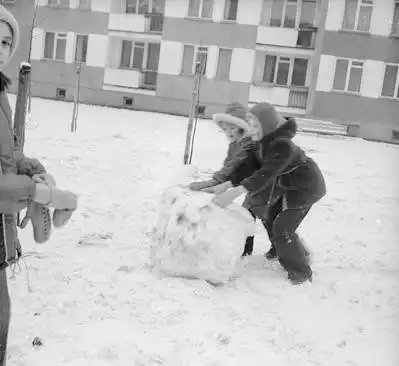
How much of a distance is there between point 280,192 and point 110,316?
70.1 inches

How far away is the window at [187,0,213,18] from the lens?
67.3ft

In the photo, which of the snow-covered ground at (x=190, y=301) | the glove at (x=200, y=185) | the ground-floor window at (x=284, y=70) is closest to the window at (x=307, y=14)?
the ground-floor window at (x=284, y=70)

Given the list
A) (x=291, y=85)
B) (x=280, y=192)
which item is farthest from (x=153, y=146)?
(x=291, y=85)

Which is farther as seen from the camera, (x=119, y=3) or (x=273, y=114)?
(x=119, y=3)

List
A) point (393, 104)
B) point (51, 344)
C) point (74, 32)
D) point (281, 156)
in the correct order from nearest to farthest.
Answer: point (51, 344), point (281, 156), point (393, 104), point (74, 32)

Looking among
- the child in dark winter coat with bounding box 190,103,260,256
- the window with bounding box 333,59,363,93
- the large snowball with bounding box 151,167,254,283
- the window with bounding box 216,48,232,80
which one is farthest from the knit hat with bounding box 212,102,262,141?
the window with bounding box 216,48,232,80

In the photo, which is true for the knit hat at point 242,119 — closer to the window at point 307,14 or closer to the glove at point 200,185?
the glove at point 200,185

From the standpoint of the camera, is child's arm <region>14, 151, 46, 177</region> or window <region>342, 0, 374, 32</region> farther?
window <region>342, 0, 374, 32</region>

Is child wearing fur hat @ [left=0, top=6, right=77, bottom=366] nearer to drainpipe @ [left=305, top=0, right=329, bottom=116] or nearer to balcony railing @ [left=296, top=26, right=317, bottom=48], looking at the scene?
drainpipe @ [left=305, top=0, right=329, bottom=116]

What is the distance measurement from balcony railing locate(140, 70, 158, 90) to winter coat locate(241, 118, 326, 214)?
1802cm

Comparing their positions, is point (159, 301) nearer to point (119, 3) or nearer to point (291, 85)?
point (291, 85)

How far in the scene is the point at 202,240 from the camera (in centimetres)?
374

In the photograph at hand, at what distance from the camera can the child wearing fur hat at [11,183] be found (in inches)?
74.6

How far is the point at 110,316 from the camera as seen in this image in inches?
127
